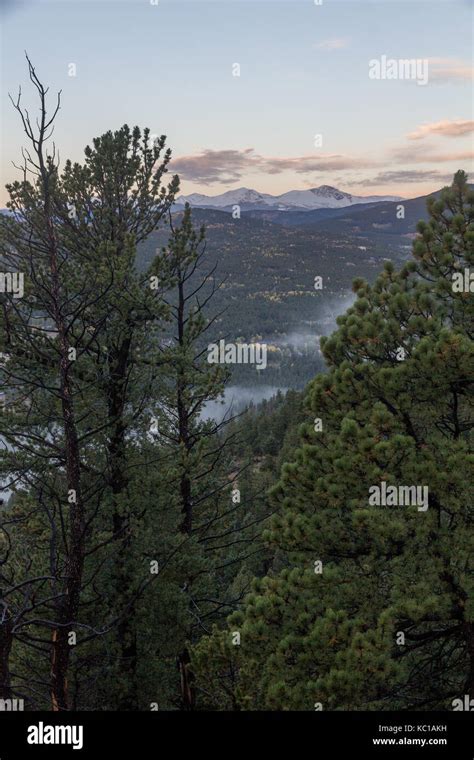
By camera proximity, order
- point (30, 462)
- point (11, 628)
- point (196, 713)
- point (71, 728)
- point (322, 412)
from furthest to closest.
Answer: point (30, 462)
point (322, 412)
point (196, 713)
point (71, 728)
point (11, 628)

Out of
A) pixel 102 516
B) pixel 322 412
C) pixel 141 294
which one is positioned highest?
pixel 141 294

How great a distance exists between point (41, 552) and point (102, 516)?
134 centimetres

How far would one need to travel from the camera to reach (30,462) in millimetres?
9000

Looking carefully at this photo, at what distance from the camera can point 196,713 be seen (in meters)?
6.09

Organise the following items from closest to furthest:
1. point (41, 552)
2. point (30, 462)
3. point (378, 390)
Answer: point (378, 390), point (30, 462), point (41, 552)

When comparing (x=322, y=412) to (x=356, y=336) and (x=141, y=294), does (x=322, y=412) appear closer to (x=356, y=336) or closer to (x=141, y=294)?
(x=356, y=336)

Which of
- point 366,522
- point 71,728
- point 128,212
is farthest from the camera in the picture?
point 128,212

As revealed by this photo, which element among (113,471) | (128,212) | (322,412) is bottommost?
(113,471)

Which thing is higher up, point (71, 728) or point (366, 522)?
point (366, 522)

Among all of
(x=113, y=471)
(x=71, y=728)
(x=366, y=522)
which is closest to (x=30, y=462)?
(x=113, y=471)

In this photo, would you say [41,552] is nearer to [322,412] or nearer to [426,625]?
[322,412]

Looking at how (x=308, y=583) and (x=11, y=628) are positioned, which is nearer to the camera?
(x=11, y=628)

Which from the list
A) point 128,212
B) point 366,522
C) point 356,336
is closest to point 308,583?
point 366,522

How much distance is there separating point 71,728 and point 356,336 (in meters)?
6.03
